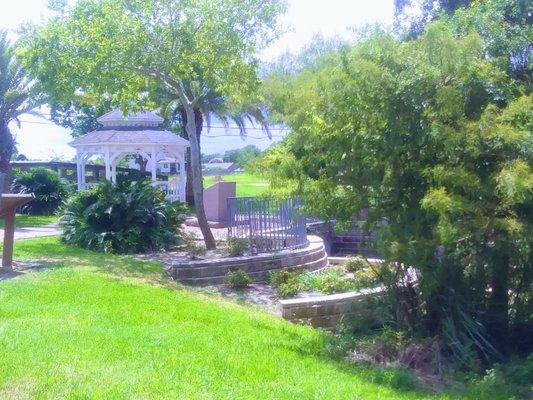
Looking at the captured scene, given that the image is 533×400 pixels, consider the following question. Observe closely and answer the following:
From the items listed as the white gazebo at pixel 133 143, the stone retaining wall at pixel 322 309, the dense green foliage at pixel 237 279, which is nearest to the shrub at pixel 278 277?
the dense green foliage at pixel 237 279

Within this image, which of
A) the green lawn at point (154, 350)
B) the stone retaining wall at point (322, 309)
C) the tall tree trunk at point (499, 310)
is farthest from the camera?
the stone retaining wall at point (322, 309)

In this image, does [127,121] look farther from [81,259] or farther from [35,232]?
[81,259]

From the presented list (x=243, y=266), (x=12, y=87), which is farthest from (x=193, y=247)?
(x=12, y=87)

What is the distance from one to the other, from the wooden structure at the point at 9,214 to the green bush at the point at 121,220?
3.61 m

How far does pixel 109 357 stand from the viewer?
711 cm

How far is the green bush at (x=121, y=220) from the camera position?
16891 mm

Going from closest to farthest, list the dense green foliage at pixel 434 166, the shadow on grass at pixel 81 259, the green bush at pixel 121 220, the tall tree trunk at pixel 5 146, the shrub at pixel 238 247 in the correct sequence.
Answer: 1. the dense green foliage at pixel 434 166
2. the shadow on grass at pixel 81 259
3. the shrub at pixel 238 247
4. the green bush at pixel 121 220
5. the tall tree trunk at pixel 5 146

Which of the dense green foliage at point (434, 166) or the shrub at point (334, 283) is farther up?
the dense green foliage at point (434, 166)

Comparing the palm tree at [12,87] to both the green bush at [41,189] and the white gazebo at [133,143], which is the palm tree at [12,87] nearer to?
the green bush at [41,189]

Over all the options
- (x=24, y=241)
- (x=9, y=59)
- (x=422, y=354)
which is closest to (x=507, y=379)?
(x=422, y=354)

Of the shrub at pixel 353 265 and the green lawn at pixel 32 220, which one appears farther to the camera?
the green lawn at pixel 32 220

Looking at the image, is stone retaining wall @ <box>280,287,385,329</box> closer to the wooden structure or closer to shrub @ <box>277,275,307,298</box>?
shrub @ <box>277,275,307,298</box>

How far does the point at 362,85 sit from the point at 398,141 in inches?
30.9

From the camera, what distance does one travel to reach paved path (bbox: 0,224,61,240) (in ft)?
65.8
